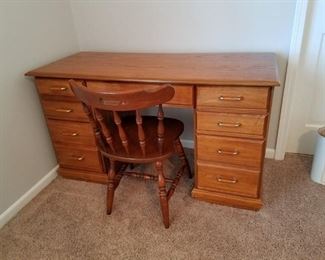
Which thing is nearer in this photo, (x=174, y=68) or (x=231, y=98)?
(x=231, y=98)

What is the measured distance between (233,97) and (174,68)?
0.38 meters

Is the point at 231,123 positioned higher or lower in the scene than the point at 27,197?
higher

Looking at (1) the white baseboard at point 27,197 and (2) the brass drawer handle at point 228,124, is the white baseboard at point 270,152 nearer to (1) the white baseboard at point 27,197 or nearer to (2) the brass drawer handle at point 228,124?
(2) the brass drawer handle at point 228,124

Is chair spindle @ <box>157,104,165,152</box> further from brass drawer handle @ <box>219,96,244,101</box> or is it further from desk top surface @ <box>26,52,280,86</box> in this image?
brass drawer handle @ <box>219,96,244,101</box>

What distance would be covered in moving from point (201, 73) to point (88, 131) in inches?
30.6

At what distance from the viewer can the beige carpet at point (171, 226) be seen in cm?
135

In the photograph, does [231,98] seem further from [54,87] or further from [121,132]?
[54,87]

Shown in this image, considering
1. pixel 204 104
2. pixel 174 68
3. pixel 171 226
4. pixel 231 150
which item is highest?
pixel 174 68

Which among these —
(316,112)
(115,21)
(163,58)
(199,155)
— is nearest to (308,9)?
(316,112)

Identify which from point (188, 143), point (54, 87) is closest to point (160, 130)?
point (54, 87)

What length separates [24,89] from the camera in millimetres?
1660

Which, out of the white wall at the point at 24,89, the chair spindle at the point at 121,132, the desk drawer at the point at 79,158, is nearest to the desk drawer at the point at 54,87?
the white wall at the point at 24,89

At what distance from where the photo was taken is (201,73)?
1381mm

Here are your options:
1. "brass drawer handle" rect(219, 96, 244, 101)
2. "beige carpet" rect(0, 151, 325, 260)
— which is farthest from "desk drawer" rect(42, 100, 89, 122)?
"brass drawer handle" rect(219, 96, 244, 101)
